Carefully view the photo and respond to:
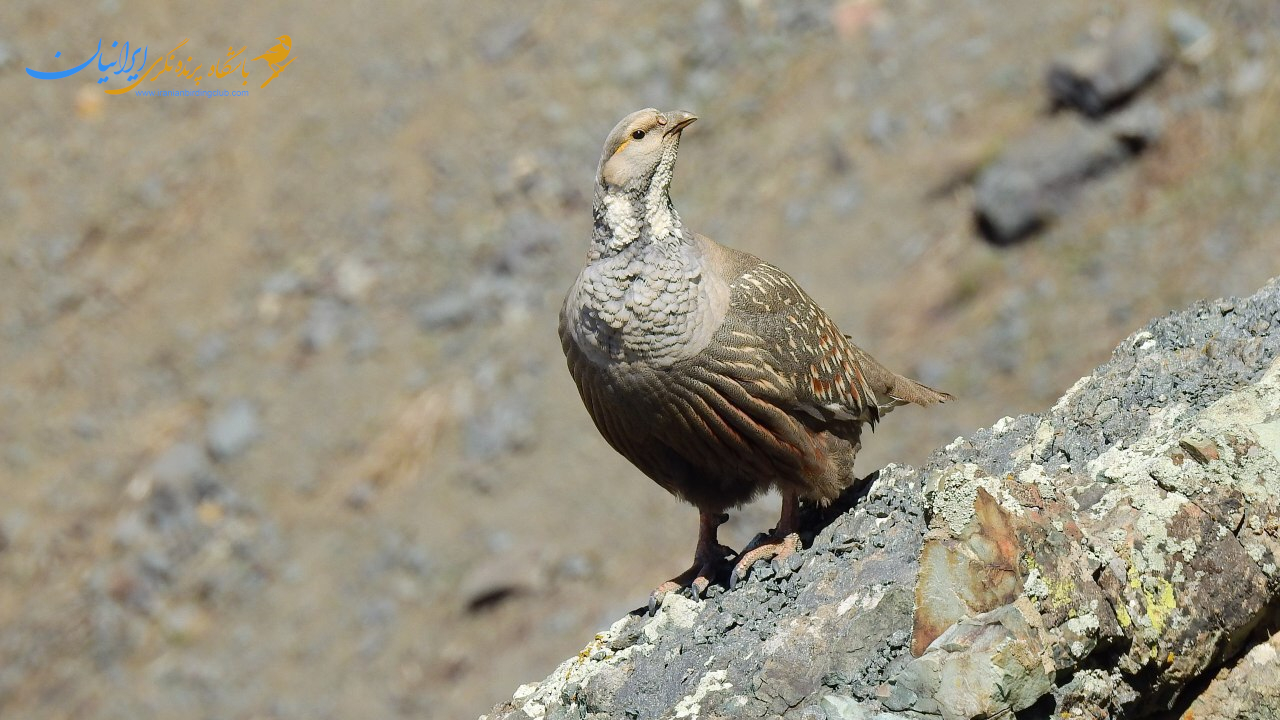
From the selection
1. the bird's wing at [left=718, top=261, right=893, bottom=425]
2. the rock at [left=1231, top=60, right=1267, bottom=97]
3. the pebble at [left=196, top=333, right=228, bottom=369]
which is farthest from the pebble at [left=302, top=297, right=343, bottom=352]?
the bird's wing at [left=718, top=261, right=893, bottom=425]

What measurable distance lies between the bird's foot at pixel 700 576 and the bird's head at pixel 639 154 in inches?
64.3

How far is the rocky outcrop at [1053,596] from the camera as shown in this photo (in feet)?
13.2

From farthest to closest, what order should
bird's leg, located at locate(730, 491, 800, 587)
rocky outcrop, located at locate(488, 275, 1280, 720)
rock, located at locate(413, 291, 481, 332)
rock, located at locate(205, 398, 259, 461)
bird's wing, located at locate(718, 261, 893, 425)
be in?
rock, located at locate(413, 291, 481, 332), rock, located at locate(205, 398, 259, 461), bird's wing, located at locate(718, 261, 893, 425), bird's leg, located at locate(730, 491, 800, 587), rocky outcrop, located at locate(488, 275, 1280, 720)

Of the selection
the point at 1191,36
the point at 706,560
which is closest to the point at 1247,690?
the point at 706,560

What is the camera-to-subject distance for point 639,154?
19.2 feet

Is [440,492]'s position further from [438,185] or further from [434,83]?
[434,83]

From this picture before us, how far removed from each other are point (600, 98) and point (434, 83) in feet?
8.60

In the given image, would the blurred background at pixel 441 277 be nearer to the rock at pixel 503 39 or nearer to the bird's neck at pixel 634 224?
the rock at pixel 503 39

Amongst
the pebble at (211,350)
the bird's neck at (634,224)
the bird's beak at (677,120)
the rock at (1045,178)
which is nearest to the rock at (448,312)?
the pebble at (211,350)

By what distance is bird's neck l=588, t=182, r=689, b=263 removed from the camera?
573cm

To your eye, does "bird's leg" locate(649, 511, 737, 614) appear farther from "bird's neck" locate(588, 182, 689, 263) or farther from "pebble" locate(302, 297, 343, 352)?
"pebble" locate(302, 297, 343, 352)

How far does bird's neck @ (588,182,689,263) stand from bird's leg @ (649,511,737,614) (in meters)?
1.25

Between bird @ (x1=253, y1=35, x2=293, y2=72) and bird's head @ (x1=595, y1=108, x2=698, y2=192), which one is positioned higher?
bird @ (x1=253, y1=35, x2=293, y2=72)

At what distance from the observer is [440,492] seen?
14.7m
